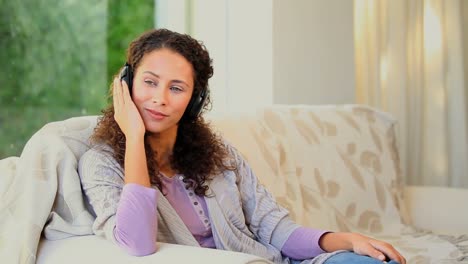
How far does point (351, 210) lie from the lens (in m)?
2.29

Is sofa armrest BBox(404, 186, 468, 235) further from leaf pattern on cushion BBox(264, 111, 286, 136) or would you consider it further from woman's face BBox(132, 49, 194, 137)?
woman's face BBox(132, 49, 194, 137)

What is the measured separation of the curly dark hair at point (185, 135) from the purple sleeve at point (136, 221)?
0.59 ft

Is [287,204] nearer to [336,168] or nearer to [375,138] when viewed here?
[336,168]

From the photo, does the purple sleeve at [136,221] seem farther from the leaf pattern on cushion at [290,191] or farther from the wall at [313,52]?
the wall at [313,52]

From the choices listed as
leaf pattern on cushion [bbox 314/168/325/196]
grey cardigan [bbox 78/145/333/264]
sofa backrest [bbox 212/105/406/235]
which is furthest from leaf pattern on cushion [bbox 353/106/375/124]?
grey cardigan [bbox 78/145/333/264]

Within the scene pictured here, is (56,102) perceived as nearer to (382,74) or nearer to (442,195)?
(442,195)

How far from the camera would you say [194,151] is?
1.59m

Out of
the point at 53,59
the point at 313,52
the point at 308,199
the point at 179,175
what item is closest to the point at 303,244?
the point at 179,175

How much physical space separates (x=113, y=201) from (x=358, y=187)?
4.08ft

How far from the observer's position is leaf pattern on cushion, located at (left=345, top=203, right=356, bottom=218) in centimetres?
228

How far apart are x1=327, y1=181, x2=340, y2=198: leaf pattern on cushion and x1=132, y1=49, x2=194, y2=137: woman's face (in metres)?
0.93

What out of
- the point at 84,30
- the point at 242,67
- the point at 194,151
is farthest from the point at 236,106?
the point at 194,151

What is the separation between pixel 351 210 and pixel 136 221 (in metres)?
1.24

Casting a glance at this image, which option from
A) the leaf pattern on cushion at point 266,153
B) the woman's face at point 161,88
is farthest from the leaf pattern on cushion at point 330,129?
the woman's face at point 161,88
